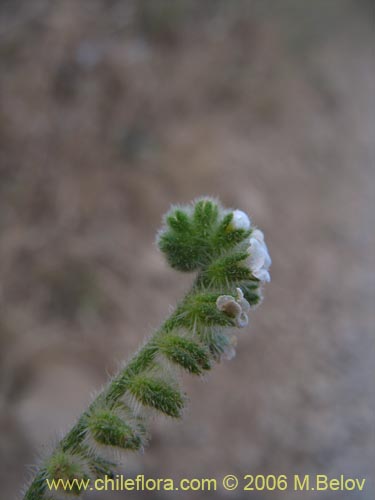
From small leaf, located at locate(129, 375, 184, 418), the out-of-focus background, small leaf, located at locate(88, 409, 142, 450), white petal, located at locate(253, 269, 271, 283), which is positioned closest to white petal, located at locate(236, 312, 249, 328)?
white petal, located at locate(253, 269, 271, 283)

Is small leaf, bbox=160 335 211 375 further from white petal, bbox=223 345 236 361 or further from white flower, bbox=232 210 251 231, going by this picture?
white flower, bbox=232 210 251 231

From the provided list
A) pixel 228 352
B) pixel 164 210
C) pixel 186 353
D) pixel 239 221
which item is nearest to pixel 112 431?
pixel 186 353

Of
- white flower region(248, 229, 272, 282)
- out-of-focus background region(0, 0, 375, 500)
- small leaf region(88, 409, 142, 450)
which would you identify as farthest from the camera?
out-of-focus background region(0, 0, 375, 500)

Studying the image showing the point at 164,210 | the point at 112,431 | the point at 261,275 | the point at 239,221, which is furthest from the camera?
the point at 164,210

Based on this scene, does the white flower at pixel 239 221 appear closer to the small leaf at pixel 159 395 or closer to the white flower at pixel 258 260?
the white flower at pixel 258 260

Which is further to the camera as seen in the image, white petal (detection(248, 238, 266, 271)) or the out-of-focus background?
A: the out-of-focus background

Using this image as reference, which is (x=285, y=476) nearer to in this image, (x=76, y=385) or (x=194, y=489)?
(x=194, y=489)

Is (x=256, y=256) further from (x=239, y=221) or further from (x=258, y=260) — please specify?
(x=239, y=221)
